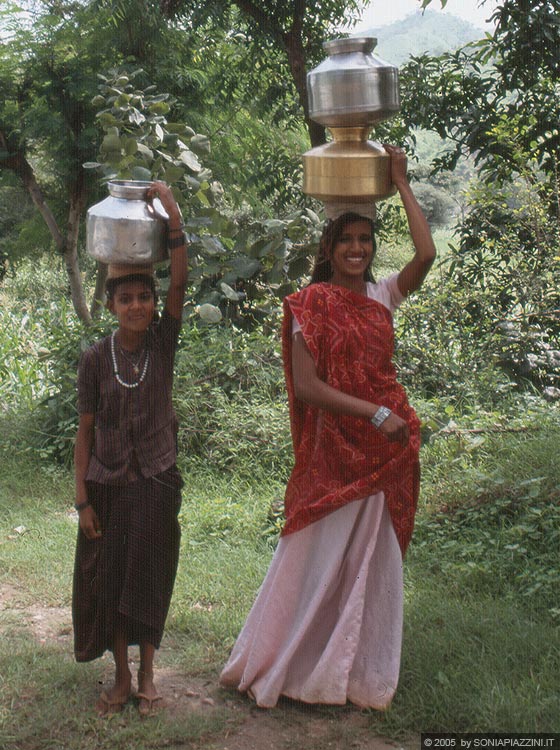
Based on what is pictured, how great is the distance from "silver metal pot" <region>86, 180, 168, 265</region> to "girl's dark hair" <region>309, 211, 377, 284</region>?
52 cm

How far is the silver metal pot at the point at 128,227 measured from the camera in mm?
3119

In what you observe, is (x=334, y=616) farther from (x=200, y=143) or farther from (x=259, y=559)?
(x=200, y=143)

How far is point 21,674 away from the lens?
3594 millimetres

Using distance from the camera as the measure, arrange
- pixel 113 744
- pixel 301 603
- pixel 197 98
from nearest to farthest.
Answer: pixel 113 744
pixel 301 603
pixel 197 98

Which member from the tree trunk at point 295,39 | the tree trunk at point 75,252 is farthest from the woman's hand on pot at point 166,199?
the tree trunk at point 75,252

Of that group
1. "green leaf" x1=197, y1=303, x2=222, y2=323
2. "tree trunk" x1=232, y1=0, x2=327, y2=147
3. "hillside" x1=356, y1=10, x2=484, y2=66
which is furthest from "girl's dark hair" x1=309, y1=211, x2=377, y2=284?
"hillside" x1=356, y1=10, x2=484, y2=66

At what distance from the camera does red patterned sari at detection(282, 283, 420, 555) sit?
311cm

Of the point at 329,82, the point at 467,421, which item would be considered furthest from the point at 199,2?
the point at 329,82

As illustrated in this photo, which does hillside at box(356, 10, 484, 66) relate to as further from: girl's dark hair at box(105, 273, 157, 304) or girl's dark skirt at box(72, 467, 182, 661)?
girl's dark skirt at box(72, 467, 182, 661)

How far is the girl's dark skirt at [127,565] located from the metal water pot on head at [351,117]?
43.4 inches

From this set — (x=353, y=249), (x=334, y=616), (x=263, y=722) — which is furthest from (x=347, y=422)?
(x=263, y=722)

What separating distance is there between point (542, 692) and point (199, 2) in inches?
224

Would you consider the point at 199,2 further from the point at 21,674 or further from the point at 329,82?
the point at 21,674

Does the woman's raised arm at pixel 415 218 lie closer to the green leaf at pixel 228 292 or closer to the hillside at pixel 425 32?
the green leaf at pixel 228 292
